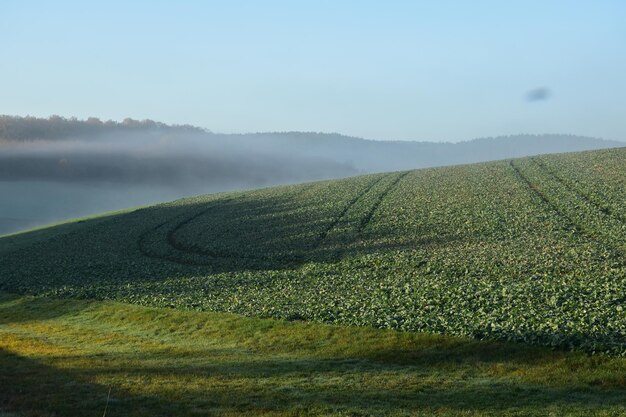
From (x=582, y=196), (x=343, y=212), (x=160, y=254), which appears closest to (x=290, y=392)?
(x=160, y=254)

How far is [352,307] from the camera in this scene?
1453 inches

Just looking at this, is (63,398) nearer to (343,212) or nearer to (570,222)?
(570,222)

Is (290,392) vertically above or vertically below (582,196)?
below

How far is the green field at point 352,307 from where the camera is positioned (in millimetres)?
23672

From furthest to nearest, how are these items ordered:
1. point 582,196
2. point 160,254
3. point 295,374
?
point 582,196 < point 160,254 < point 295,374

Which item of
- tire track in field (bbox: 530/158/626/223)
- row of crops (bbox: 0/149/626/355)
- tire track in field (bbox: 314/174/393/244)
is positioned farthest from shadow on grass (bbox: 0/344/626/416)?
tire track in field (bbox: 530/158/626/223)

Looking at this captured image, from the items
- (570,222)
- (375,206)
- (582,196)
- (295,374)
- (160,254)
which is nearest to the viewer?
(295,374)

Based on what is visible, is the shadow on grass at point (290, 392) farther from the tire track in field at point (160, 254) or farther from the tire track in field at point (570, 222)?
the tire track in field at point (160, 254)

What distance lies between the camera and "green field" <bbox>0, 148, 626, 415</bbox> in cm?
2367

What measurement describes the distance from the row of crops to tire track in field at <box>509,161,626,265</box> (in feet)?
0.54

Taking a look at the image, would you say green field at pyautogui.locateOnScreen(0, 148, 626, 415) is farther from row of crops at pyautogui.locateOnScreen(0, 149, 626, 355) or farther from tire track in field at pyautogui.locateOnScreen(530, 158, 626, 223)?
tire track in field at pyautogui.locateOnScreen(530, 158, 626, 223)

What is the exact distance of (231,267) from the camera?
2237 inches

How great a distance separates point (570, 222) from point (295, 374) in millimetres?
39105

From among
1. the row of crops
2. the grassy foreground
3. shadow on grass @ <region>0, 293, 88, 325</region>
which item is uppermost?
the row of crops
